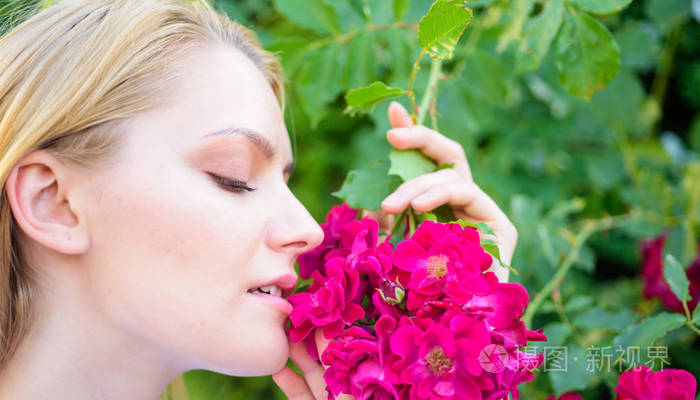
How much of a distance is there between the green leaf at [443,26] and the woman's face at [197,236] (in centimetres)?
35

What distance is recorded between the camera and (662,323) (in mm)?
1193

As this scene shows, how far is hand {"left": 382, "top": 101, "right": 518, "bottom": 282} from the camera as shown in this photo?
3.75ft

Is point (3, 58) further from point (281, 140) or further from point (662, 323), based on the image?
point (662, 323)

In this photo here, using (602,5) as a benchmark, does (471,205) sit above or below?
below

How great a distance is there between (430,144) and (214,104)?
43 centimetres

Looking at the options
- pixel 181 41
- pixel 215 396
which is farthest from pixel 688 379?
pixel 215 396

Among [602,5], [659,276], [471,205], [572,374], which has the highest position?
[602,5]

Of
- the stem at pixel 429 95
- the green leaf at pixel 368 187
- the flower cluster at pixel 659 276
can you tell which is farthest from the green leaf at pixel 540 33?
the flower cluster at pixel 659 276

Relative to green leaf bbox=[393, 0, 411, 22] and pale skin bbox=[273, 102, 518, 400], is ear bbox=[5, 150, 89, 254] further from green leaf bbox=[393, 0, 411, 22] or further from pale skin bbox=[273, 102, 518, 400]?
green leaf bbox=[393, 0, 411, 22]

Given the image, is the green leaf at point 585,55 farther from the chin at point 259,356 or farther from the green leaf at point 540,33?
the chin at point 259,356

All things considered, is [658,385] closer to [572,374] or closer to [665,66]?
[572,374]

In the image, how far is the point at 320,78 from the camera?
1595 mm

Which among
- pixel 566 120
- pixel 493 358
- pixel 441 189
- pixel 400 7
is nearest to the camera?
pixel 493 358

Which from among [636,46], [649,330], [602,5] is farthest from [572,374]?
[636,46]
